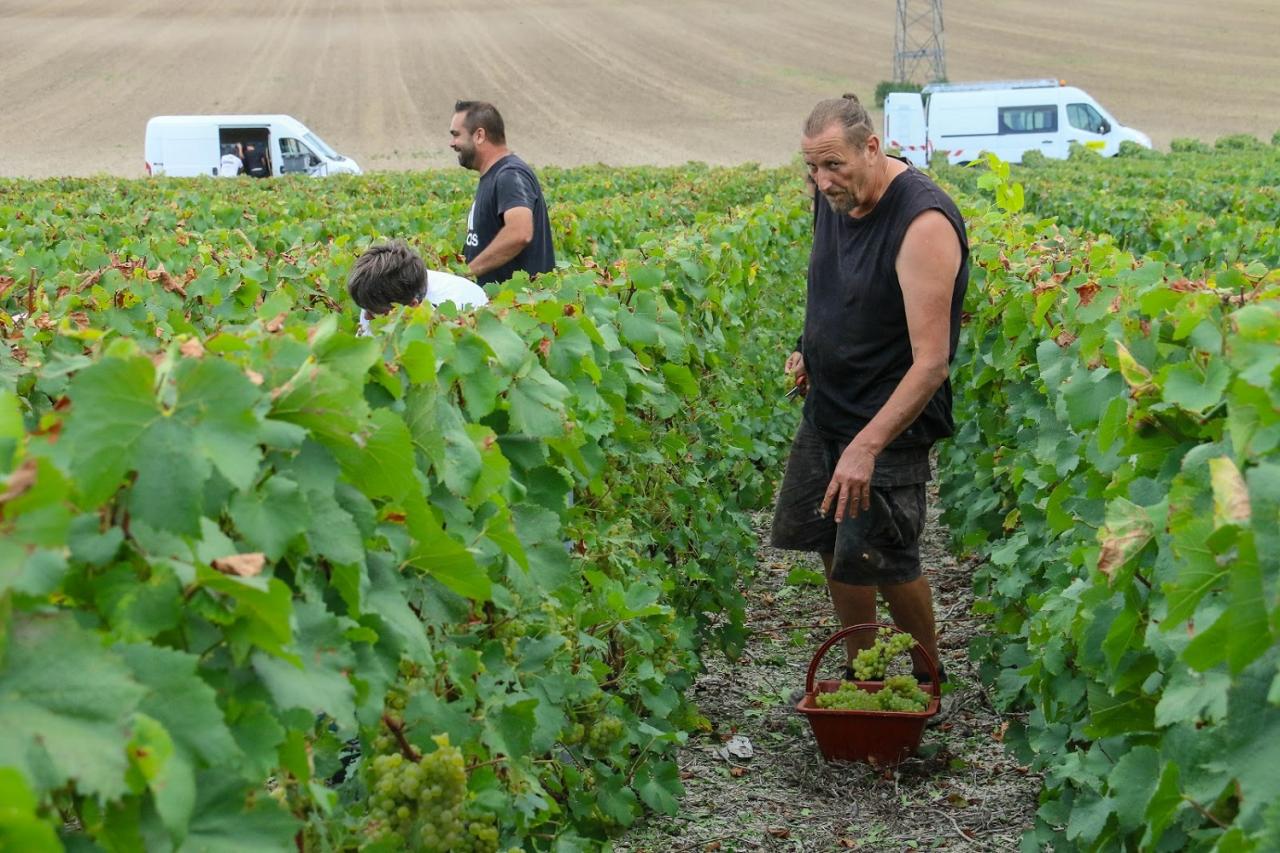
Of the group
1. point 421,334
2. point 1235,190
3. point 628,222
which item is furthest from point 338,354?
point 1235,190

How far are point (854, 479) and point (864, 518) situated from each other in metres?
0.35

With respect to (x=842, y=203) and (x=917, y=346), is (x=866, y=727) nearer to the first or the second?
(x=917, y=346)

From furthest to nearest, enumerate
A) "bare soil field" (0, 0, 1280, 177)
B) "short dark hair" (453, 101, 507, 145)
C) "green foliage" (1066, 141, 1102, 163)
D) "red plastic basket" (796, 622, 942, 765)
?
"bare soil field" (0, 0, 1280, 177), "green foliage" (1066, 141, 1102, 163), "short dark hair" (453, 101, 507, 145), "red plastic basket" (796, 622, 942, 765)

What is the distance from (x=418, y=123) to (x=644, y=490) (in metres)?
53.0

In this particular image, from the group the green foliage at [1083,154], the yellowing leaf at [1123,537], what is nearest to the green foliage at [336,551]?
the yellowing leaf at [1123,537]

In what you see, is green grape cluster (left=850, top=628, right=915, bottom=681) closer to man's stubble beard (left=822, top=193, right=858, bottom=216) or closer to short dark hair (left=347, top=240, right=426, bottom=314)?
man's stubble beard (left=822, top=193, right=858, bottom=216)

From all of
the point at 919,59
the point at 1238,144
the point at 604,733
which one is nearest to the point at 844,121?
the point at 604,733

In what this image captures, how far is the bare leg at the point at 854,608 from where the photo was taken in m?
5.10

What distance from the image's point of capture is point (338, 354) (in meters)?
2.39

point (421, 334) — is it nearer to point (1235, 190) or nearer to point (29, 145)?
point (1235, 190)

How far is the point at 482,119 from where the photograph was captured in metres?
6.74

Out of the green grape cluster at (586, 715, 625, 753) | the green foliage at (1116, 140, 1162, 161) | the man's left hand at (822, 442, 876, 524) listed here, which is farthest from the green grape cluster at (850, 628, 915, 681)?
the green foliage at (1116, 140, 1162, 161)

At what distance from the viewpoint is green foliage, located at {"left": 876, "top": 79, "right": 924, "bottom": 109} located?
55034 mm

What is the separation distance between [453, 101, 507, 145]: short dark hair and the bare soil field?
4332 centimetres
